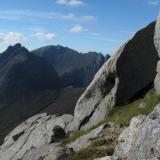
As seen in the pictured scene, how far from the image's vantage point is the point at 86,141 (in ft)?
96.4

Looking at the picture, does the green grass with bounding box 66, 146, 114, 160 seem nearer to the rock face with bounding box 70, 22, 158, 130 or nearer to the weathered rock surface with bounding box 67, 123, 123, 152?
the weathered rock surface with bounding box 67, 123, 123, 152

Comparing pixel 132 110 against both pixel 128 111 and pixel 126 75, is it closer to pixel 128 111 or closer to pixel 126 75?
pixel 128 111

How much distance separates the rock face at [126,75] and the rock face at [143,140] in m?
22.7

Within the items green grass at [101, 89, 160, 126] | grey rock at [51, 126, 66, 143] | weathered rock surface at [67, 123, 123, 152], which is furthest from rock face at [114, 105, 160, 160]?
grey rock at [51, 126, 66, 143]

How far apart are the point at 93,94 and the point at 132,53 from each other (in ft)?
19.3

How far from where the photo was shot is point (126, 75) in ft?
142

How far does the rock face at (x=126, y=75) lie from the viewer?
42312mm

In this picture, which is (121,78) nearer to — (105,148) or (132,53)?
(132,53)

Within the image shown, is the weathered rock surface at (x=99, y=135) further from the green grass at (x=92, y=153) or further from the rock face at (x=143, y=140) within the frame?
the rock face at (x=143, y=140)

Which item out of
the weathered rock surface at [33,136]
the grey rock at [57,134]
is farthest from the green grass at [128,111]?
the weathered rock surface at [33,136]

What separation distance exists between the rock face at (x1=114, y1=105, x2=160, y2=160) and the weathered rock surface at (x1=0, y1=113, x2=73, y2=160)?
987 inches

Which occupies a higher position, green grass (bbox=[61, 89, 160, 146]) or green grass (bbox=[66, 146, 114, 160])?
green grass (bbox=[66, 146, 114, 160])

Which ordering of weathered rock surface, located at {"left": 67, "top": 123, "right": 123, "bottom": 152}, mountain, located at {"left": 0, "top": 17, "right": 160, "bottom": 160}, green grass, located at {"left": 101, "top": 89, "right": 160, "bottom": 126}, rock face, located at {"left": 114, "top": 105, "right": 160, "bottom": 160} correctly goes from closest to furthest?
rock face, located at {"left": 114, "top": 105, "right": 160, "bottom": 160}
weathered rock surface, located at {"left": 67, "top": 123, "right": 123, "bottom": 152}
green grass, located at {"left": 101, "top": 89, "right": 160, "bottom": 126}
mountain, located at {"left": 0, "top": 17, "right": 160, "bottom": 160}

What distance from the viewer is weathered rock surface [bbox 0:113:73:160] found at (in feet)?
148
